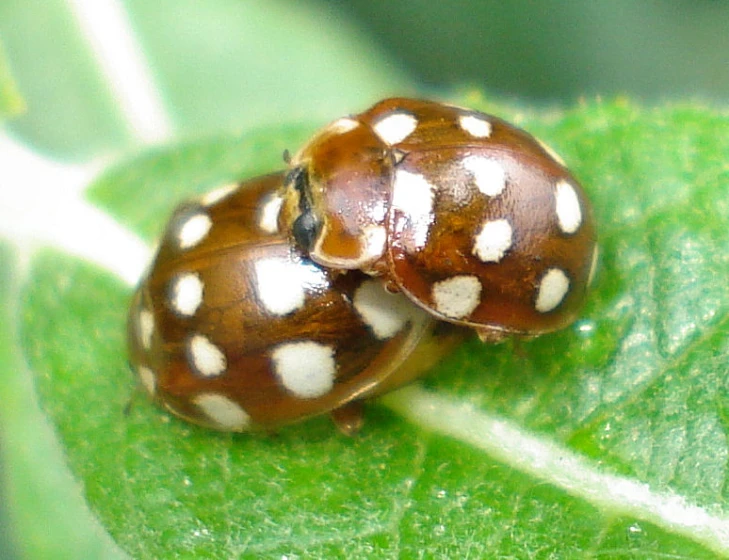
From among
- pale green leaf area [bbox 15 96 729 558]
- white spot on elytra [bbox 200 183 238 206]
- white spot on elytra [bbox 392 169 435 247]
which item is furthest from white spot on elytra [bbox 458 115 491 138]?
white spot on elytra [bbox 200 183 238 206]

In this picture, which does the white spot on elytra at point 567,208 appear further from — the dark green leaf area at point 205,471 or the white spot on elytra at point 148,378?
the white spot on elytra at point 148,378

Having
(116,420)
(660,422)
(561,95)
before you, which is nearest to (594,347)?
(660,422)

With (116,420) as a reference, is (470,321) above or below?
above

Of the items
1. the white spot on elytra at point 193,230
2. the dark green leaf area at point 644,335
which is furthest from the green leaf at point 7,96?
the dark green leaf area at point 644,335

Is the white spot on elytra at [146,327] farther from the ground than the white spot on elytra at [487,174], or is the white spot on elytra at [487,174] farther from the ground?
the white spot on elytra at [487,174]

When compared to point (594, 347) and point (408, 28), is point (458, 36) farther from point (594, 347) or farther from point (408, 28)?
point (594, 347)

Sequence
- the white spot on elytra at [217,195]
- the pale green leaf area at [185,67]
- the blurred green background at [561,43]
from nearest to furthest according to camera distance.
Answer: the white spot on elytra at [217,195] < the pale green leaf area at [185,67] < the blurred green background at [561,43]

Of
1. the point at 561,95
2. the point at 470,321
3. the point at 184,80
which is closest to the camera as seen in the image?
the point at 470,321

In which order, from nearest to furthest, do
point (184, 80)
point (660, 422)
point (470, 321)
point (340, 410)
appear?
1. point (660, 422)
2. point (470, 321)
3. point (340, 410)
4. point (184, 80)
